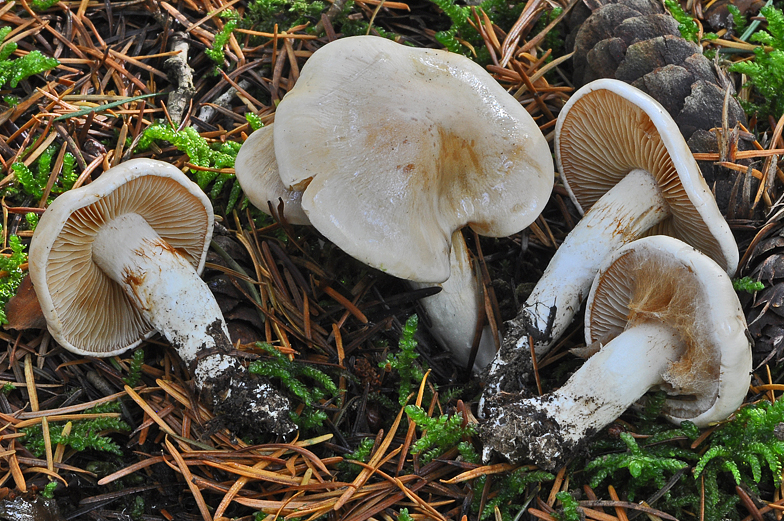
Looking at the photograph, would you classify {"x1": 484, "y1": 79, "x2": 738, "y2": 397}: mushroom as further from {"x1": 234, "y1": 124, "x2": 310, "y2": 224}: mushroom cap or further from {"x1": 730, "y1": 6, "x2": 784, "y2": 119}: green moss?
{"x1": 234, "y1": 124, "x2": 310, "y2": 224}: mushroom cap

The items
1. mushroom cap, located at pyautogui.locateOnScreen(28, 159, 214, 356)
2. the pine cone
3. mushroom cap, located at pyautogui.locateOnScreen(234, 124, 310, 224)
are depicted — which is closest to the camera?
mushroom cap, located at pyautogui.locateOnScreen(28, 159, 214, 356)

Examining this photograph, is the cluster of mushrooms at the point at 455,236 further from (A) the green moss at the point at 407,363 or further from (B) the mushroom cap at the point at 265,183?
(A) the green moss at the point at 407,363

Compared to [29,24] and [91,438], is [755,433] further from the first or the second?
[29,24]

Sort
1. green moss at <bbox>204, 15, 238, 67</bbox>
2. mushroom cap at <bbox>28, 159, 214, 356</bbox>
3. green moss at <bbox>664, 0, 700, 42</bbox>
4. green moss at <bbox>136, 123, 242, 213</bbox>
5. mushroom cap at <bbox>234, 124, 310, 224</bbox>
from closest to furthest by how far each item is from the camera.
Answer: mushroom cap at <bbox>28, 159, 214, 356</bbox>, mushroom cap at <bbox>234, 124, 310, 224</bbox>, green moss at <bbox>136, 123, 242, 213</bbox>, green moss at <bbox>664, 0, 700, 42</bbox>, green moss at <bbox>204, 15, 238, 67</bbox>

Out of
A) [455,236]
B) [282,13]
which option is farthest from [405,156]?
[282,13]

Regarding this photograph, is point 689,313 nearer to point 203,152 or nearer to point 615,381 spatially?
point 615,381

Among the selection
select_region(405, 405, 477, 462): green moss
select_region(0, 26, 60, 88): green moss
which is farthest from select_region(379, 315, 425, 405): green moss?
select_region(0, 26, 60, 88): green moss
